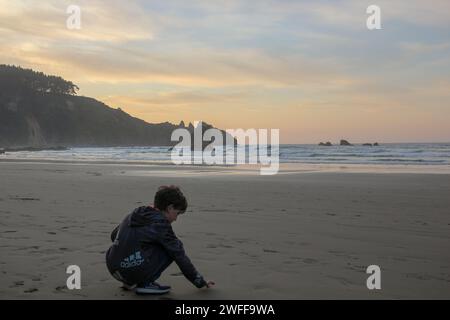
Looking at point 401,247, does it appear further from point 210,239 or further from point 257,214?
point 257,214

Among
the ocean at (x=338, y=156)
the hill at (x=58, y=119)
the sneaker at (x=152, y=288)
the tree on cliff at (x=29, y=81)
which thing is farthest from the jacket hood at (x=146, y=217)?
the tree on cliff at (x=29, y=81)

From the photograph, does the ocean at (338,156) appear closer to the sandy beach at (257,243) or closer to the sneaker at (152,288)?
the sandy beach at (257,243)

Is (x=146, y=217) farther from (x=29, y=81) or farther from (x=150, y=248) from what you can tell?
(x=29, y=81)

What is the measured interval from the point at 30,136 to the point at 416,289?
113 meters

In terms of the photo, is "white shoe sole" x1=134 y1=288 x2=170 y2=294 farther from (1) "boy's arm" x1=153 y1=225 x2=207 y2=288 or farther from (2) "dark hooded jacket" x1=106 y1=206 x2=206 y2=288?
(1) "boy's arm" x1=153 y1=225 x2=207 y2=288

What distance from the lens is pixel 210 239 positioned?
6117 millimetres

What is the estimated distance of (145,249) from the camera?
13.3 ft

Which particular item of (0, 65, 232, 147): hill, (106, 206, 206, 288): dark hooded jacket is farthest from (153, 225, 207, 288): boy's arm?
(0, 65, 232, 147): hill

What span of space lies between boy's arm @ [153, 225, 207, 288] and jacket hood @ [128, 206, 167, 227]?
0.08 m

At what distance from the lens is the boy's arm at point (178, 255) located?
3.96 meters

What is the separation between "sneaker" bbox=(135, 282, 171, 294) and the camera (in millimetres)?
3896

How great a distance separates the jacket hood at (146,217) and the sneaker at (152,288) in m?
0.48
